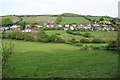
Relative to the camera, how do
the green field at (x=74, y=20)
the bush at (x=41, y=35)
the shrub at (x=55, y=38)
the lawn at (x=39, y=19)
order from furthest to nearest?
the green field at (x=74, y=20), the lawn at (x=39, y=19), the bush at (x=41, y=35), the shrub at (x=55, y=38)

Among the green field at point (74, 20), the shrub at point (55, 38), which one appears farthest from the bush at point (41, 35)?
the green field at point (74, 20)

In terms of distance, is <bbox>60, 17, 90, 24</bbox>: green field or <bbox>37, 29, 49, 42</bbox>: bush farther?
<bbox>60, 17, 90, 24</bbox>: green field

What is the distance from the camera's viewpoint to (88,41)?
17172 mm

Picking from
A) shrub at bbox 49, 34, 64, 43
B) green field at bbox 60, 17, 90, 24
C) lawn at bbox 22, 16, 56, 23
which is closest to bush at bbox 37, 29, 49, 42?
shrub at bbox 49, 34, 64, 43

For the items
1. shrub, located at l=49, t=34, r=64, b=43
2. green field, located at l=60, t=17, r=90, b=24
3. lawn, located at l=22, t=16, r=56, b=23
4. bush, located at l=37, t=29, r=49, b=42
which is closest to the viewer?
shrub, located at l=49, t=34, r=64, b=43

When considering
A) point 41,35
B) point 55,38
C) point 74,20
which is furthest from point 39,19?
point 55,38

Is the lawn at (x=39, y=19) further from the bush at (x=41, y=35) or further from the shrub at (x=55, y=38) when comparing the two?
the shrub at (x=55, y=38)

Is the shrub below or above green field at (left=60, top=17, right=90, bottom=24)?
below

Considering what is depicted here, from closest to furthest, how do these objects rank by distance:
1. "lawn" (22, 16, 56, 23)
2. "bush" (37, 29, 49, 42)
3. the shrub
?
1. the shrub
2. "bush" (37, 29, 49, 42)
3. "lawn" (22, 16, 56, 23)

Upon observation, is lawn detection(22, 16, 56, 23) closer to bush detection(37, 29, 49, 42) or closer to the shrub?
bush detection(37, 29, 49, 42)

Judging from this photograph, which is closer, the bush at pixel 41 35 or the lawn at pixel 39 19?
the bush at pixel 41 35

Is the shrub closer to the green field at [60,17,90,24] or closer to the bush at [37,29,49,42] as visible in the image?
the bush at [37,29,49,42]

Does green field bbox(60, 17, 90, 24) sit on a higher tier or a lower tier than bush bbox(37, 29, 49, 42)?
higher

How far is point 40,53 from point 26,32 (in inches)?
185
